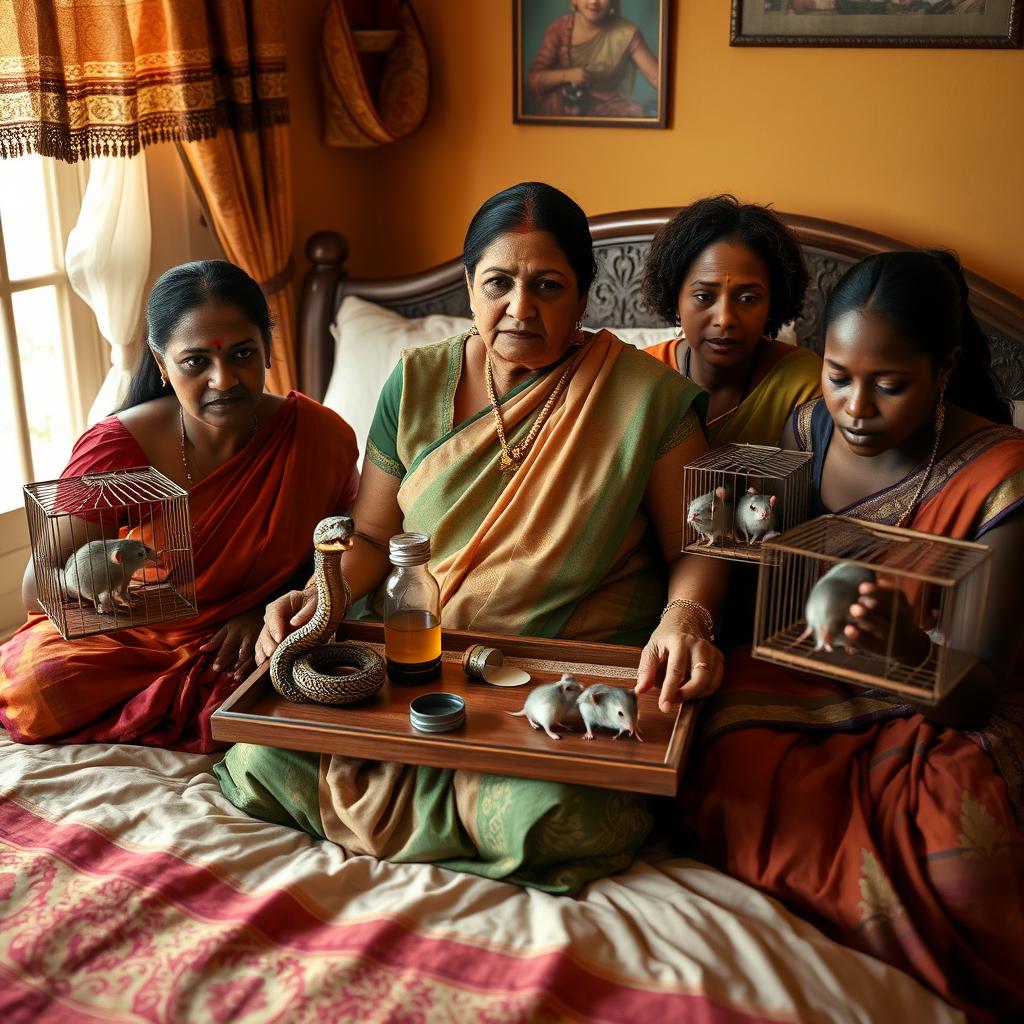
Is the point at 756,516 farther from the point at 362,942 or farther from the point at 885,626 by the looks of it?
the point at 362,942

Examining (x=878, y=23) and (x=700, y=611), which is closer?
(x=700, y=611)

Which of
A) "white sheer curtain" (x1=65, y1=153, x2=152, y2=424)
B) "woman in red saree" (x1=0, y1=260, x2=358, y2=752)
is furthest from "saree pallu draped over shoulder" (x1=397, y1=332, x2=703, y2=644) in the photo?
"white sheer curtain" (x1=65, y1=153, x2=152, y2=424)

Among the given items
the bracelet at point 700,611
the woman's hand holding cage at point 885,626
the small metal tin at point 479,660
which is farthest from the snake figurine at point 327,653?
the woman's hand holding cage at point 885,626

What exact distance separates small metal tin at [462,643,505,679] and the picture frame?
1854mm

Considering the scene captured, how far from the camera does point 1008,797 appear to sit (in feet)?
5.70

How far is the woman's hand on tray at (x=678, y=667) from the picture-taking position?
5.87 ft

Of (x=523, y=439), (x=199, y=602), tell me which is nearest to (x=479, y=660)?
(x=523, y=439)

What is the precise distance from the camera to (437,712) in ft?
5.81

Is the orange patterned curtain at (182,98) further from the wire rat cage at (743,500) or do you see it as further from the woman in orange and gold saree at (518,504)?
the wire rat cage at (743,500)

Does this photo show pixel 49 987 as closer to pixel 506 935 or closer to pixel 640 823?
pixel 506 935

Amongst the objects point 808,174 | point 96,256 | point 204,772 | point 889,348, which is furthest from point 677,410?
point 96,256

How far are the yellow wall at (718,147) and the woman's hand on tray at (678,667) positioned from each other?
1.56m

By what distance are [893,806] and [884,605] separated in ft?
1.19

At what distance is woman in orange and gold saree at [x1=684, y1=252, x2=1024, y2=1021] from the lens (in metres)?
1.63
